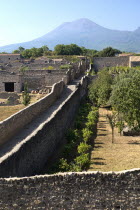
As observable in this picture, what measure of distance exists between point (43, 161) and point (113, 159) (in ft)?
12.6

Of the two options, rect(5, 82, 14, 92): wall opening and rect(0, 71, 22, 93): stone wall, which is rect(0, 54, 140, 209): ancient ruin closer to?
rect(0, 71, 22, 93): stone wall

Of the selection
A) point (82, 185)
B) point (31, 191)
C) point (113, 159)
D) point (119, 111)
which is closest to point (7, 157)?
point (31, 191)

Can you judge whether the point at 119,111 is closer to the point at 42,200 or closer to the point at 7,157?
the point at 7,157

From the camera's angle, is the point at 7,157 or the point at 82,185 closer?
the point at 82,185

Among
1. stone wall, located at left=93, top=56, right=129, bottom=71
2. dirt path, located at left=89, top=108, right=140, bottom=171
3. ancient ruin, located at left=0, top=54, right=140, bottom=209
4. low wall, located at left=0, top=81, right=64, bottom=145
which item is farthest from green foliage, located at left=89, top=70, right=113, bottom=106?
stone wall, located at left=93, top=56, right=129, bottom=71

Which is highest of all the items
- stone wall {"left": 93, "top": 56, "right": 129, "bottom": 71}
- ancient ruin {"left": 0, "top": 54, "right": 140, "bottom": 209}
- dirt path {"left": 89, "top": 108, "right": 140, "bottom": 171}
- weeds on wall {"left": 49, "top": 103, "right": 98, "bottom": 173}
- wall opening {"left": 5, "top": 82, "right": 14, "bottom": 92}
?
stone wall {"left": 93, "top": 56, "right": 129, "bottom": 71}

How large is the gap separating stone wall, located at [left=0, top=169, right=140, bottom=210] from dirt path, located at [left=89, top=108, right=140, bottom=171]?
20.9 ft

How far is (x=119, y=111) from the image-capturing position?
70.0 feet

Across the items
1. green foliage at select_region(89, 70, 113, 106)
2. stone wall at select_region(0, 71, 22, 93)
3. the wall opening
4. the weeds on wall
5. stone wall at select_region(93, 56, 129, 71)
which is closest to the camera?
the weeds on wall

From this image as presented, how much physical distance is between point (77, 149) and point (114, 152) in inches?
79.2

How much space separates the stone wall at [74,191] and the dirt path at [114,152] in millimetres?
A: 6384

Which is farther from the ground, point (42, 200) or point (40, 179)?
point (40, 179)

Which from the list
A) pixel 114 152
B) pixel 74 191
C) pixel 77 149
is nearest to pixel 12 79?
pixel 77 149

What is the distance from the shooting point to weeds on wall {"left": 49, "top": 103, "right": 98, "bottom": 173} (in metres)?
12.6
